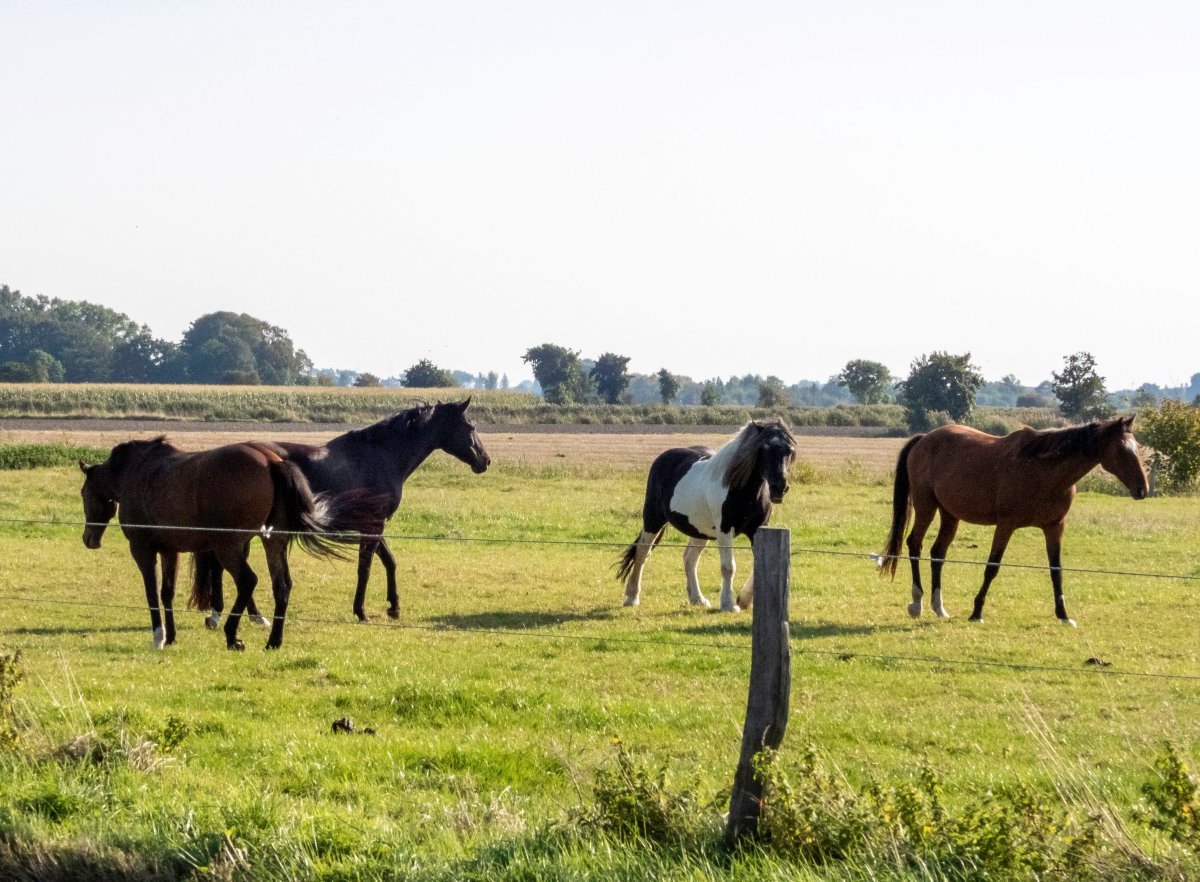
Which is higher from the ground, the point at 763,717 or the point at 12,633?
the point at 763,717

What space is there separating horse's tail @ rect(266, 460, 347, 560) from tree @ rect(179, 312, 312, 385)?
129m

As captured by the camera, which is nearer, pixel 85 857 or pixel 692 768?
pixel 85 857

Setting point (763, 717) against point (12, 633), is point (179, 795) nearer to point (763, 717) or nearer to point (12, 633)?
point (763, 717)

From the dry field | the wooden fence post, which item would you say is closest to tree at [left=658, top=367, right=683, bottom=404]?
the dry field

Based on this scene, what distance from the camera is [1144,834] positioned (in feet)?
17.9

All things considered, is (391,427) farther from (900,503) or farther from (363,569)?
(900,503)

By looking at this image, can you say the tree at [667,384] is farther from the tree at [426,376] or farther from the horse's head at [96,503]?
the horse's head at [96,503]

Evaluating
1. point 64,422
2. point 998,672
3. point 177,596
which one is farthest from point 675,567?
point 64,422

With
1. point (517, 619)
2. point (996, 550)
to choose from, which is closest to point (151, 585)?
point (517, 619)

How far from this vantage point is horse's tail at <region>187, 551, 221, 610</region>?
13.0 meters

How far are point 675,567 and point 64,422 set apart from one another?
2170 inches

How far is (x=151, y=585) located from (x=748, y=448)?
6116mm

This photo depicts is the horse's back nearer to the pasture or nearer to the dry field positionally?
the pasture

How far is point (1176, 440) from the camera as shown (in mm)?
35312
